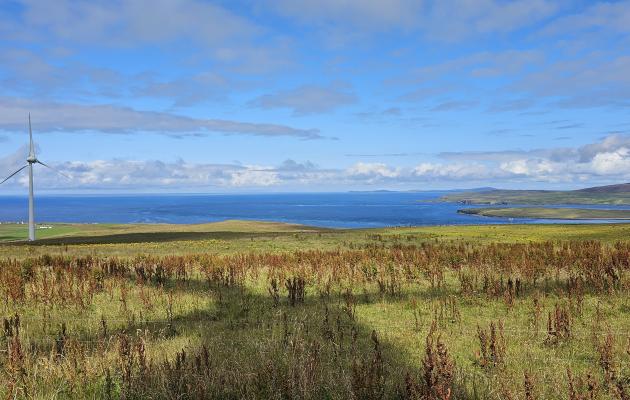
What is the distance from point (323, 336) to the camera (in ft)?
29.3

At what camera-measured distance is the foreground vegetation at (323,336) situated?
6102 mm

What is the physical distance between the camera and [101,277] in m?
17.0

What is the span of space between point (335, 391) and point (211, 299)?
7.91 metres

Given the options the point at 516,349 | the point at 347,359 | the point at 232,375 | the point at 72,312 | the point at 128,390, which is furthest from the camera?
the point at 72,312

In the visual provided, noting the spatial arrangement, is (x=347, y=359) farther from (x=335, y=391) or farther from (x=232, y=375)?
(x=232, y=375)

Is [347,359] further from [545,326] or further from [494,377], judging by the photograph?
[545,326]

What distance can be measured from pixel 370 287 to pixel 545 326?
20.9ft

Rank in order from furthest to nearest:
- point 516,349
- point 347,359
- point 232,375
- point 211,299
Result: point 211,299
point 516,349
point 347,359
point 232,375

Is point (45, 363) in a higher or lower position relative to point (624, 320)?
higher

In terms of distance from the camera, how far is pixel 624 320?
35.3ft

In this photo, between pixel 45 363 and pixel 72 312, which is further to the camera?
pixel 72 312

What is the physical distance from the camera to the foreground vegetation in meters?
6.10

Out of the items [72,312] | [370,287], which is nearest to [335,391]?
[72,312]

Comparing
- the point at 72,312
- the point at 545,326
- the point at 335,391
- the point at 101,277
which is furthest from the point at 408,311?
the point at 101,277
